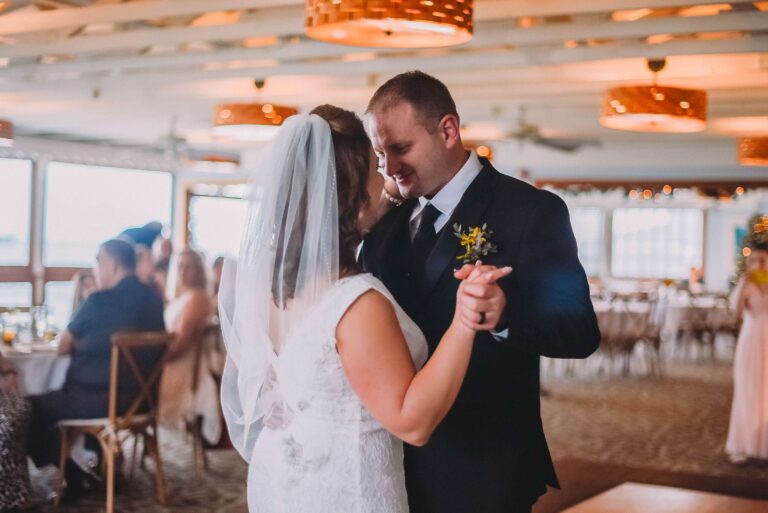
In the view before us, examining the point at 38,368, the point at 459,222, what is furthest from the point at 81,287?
the point at 459,222

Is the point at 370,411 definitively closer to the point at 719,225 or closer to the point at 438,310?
the point at 438,310

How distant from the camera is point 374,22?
10.5ft

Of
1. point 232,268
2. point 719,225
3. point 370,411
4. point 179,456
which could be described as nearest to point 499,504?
point 370,411

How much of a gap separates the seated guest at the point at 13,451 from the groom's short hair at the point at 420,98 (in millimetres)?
3850

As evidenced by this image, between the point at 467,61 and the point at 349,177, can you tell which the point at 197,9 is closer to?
the point at 467,61

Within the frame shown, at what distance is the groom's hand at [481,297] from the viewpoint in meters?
1.81

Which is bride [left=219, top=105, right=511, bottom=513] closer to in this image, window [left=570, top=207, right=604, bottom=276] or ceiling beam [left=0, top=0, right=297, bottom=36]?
ceiling beam [left=0, top=0, right=297, bottom=36]

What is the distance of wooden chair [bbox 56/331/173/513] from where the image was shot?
5.42 metres

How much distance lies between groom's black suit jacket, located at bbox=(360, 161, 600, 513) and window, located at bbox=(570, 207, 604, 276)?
18.7 metres

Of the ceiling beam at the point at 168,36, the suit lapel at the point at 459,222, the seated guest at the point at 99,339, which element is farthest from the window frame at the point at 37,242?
the suit lapel at the point at 459,222

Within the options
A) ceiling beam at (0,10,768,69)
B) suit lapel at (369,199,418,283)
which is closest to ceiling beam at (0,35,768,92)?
ceiling beam at (0,10,768,69)

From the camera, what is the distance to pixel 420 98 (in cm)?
230

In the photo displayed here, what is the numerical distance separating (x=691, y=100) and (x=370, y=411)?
14.5ft

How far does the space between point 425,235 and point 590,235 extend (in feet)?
62.1
